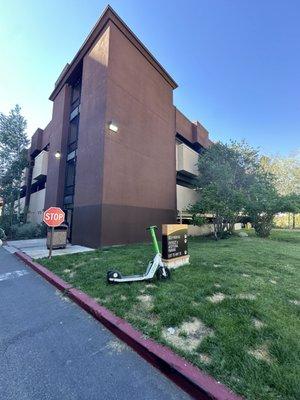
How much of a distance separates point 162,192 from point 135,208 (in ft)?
9.67

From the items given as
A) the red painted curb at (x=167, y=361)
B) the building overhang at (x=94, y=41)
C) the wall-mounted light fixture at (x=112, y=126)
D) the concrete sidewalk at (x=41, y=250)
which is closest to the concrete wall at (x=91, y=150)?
the wall-mounted light fixture at (x=112, y=126)

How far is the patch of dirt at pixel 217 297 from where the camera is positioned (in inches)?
153

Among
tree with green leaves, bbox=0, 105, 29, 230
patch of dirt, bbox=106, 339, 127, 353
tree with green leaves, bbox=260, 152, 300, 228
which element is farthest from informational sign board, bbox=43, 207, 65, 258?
tree with green leaves, bbox=260, 152, 300, 228

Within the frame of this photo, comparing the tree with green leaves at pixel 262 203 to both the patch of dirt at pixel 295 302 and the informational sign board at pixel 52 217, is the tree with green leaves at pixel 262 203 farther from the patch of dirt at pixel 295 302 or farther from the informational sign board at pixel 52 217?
the informational sign board at pixel 52 217

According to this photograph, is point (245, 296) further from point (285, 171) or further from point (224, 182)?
point (285, 171)

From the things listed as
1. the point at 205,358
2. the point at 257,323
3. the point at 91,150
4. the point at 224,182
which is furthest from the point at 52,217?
the point at 224,182

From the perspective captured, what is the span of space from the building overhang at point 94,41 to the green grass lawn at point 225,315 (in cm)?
1244

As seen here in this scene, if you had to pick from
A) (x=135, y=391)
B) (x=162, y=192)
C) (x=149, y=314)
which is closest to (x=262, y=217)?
(x=162, y=192)

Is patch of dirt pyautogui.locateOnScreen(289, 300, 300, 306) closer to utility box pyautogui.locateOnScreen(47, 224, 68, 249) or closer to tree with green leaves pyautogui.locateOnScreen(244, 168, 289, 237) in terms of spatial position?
utility box pyautogui.locateOnScreen(47, 224, 68, 249)

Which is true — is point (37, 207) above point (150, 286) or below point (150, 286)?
above

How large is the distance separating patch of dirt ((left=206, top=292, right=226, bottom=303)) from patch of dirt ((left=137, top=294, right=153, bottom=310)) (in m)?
1.06

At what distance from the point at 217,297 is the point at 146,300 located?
1306 millimetres

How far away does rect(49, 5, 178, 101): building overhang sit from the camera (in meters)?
11.3

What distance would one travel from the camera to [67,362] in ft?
8.32
